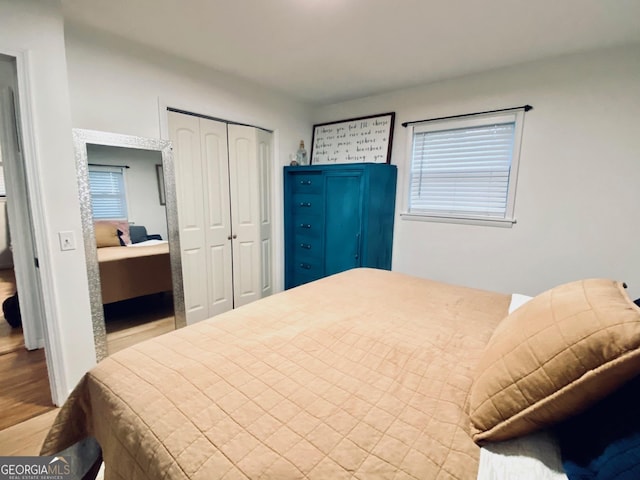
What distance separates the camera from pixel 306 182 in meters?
3.25

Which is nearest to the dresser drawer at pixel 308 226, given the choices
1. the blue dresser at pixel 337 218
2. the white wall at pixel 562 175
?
the blue dresser at pixel 337 218

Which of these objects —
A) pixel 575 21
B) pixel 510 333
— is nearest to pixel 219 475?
pixel 510 333

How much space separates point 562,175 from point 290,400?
2.67 meters

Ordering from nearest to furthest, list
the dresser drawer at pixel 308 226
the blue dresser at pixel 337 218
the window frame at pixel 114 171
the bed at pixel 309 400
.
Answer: the bed at pixel 309 400
the window frame at pixel 114 171
the blue dresser at pixel 337 218
the dresser drawer at pixel 308 226

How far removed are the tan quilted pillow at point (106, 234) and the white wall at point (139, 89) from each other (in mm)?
706

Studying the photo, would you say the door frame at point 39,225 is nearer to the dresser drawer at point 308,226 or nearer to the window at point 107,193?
the window at point 107,193

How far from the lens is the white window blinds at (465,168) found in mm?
2512

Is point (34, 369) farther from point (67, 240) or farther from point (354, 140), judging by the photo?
point (354, 140)

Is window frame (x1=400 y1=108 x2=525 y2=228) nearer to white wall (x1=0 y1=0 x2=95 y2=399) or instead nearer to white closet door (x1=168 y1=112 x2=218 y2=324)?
white closet door (x1=168 y1=112 x2=218 y2=324)

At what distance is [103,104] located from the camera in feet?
6.74

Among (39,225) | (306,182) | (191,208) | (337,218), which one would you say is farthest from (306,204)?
(39,225)

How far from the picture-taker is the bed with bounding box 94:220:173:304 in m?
2.03

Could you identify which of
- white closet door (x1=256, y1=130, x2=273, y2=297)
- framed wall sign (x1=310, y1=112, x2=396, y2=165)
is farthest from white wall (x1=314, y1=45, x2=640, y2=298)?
white closet door (x1=256, y1=130, x2=273, y2=297)

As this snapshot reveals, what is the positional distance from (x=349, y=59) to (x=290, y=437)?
2574 mm
